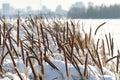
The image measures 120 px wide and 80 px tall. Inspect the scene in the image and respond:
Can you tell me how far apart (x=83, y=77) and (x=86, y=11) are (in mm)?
63524

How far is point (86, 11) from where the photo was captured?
2542 inches

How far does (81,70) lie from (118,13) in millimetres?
60745

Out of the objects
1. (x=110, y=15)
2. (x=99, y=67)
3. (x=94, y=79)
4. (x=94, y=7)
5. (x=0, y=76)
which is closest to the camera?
(x=0, y=76)

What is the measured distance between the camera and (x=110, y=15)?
5884cm

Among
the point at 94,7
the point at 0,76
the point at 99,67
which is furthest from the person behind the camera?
the point at 94,7

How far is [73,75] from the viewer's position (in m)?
1.66

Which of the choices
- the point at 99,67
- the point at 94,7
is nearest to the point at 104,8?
the point at 94,7

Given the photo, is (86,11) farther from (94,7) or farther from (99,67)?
(99,67)

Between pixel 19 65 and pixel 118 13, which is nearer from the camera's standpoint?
pixel 19 65

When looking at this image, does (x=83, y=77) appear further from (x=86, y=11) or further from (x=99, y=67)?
(x=86, y=11)

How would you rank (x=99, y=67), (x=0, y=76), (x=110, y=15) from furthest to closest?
(x=110, y=15) < (x=99, y=67) < (x=0, y=76)

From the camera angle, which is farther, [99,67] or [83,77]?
[99,67]

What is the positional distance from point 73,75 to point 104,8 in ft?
202

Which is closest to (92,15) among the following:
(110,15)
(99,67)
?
(110,15)
